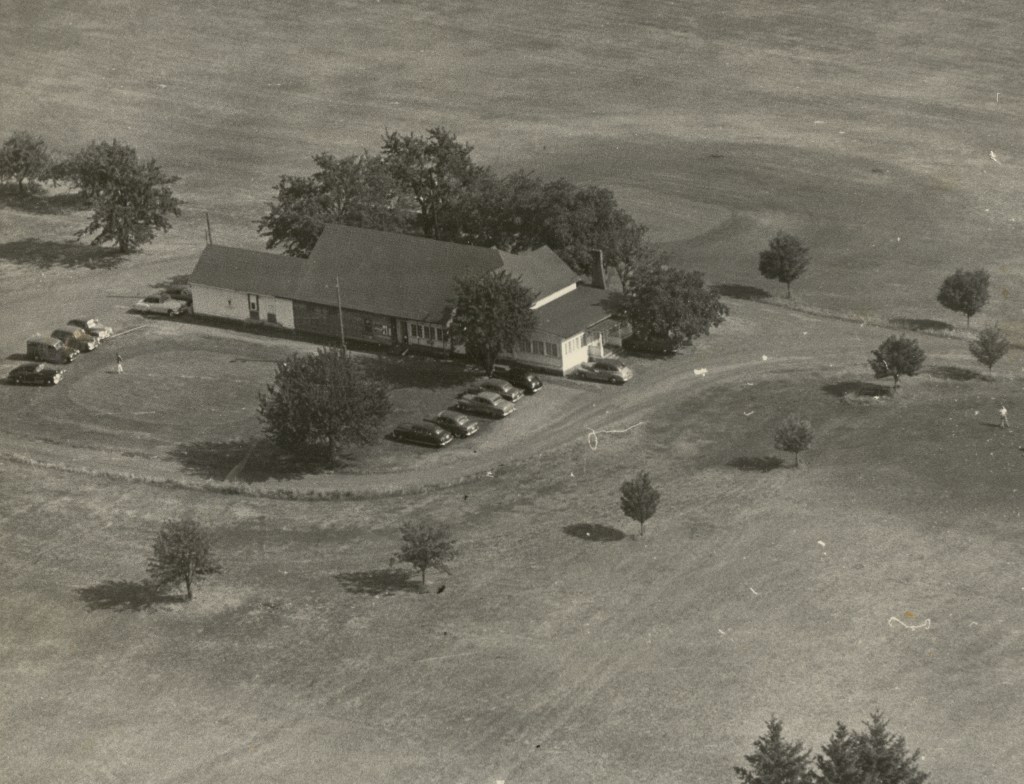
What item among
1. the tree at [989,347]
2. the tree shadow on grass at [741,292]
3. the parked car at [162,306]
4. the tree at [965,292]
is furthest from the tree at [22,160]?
the tree at [989,347]

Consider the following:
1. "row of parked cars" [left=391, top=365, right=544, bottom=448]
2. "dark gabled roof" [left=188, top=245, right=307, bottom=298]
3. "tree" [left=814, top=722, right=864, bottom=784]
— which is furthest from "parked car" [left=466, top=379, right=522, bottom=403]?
"tree" [left=814, top=722, right=864, bottom=784]

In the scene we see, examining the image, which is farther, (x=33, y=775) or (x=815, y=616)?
(x=815, y=616)

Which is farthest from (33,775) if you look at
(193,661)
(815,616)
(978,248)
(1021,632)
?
(978,248)

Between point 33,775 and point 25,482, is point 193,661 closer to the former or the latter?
point 33,775

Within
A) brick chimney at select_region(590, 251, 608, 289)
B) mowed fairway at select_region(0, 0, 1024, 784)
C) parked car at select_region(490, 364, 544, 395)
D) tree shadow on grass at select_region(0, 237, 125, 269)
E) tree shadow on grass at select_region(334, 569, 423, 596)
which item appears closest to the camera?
mowed fairway at select_region(0, 0, 1024, 784)

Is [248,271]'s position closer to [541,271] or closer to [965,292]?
[541,271]

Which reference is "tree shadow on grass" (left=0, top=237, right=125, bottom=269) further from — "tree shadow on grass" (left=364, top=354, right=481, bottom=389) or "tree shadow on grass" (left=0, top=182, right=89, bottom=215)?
"tree shadow on grass" (left=364, top=354, right=481, bottom=389)
